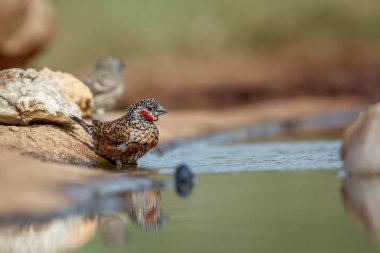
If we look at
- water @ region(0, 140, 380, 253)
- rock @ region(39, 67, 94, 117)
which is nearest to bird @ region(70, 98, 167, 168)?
water @ region(0, 140, 380, 253)

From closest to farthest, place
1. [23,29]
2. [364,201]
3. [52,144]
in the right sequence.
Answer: [364,201] < [52,144] < [23,29]

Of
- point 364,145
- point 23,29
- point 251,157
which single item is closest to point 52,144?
point 251,157

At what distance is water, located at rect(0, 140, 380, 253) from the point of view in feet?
20.5

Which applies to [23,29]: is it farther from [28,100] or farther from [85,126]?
[28,100]

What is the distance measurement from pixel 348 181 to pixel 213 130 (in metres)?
7.34

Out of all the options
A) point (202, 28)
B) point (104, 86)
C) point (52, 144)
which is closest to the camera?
point (52, 144)

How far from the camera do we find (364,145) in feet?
28.0

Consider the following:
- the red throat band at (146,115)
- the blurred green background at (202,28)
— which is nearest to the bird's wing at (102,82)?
the red throat band at (146,115)

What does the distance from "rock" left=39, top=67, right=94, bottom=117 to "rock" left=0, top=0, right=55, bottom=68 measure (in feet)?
15.6

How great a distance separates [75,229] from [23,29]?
11185mm

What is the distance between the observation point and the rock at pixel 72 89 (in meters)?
11.9

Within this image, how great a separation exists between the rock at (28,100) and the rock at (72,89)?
124cm

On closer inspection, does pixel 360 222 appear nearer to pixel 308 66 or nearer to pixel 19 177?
pixel 19 177

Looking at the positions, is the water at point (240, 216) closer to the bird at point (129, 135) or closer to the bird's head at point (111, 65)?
the bird at point (129, 135)
